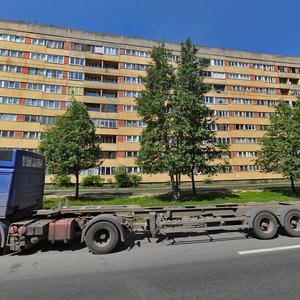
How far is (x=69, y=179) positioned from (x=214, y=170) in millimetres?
25044

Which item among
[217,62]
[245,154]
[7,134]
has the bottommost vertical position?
[245,154]

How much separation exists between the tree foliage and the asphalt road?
1313 cm

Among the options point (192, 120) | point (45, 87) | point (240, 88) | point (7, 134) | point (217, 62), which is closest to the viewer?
point (192, 120)

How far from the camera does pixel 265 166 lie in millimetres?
24938

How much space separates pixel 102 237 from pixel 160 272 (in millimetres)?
2599

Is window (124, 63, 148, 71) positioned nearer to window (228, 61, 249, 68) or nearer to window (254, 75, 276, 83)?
window (228, 61, 249, 68)

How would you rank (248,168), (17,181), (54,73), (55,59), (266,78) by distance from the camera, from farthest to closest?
(266,78)
(248,168)
(55,59)
(54,73)
(17,181)

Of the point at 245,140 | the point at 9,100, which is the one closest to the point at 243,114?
the point at 245,140

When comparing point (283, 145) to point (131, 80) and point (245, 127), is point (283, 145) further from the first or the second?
point (131, 80)

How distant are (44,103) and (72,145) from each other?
24381 mm

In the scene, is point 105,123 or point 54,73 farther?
point 105,123

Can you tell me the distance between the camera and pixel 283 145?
77.8 ft

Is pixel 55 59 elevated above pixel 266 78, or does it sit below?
below

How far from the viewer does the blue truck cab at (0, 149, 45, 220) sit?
722 cm
